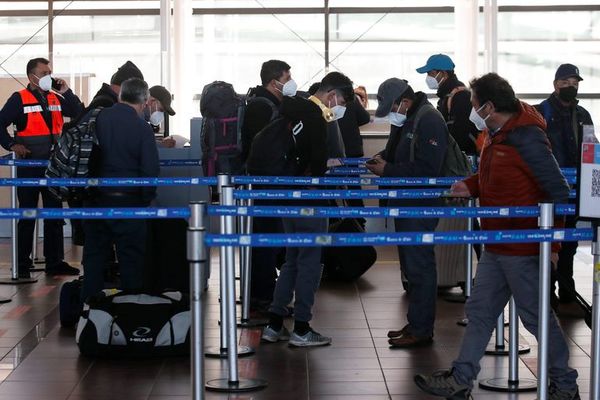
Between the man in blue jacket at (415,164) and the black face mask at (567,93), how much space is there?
1606mm

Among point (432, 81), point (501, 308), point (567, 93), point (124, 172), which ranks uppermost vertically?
point (432, 81)

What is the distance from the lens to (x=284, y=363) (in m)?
6.52

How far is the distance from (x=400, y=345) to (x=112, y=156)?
2.00 metres

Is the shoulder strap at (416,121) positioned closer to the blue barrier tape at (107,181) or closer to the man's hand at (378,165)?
the man's hand at (378,165)

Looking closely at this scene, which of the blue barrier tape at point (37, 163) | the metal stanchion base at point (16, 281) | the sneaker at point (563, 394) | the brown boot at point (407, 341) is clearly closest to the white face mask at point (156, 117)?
the blue barrier tape at point (37, 163)

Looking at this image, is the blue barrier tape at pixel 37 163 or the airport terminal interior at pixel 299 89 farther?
the blue barrier tape at pixel 37 163

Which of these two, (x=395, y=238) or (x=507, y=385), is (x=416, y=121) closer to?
(x=507, y=385)

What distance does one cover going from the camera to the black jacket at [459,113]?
8.77m

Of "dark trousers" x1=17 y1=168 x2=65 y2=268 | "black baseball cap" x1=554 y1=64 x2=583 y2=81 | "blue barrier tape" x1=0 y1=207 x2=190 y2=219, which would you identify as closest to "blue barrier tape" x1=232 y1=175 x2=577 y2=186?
"black baseball cap" x1=554 y1=64 x2=583 y2=81

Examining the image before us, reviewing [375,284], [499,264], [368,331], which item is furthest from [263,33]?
[499,264]

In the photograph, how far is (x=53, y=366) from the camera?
6453mm

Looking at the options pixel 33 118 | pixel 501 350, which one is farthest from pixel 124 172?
pixel 33 118

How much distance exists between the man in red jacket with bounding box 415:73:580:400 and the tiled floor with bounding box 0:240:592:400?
42 centimetres

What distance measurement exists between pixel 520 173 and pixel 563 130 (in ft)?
9.93
